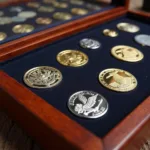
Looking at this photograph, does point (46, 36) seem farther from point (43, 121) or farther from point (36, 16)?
point (43, 121)

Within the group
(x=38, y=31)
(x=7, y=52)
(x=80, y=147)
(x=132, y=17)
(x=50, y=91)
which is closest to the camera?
(x=80, y=147)

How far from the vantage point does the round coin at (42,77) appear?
0.63 metres

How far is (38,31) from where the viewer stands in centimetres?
87

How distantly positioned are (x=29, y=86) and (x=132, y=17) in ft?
2.40

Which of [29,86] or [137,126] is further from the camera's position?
[29,86]

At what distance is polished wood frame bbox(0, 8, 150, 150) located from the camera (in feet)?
1.45

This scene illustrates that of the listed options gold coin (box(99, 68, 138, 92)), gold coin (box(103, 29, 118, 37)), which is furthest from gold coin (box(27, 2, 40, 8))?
gold coin (box(99, 68, 138, 92))

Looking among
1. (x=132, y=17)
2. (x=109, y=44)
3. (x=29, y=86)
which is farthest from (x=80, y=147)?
(x=132, y=17)

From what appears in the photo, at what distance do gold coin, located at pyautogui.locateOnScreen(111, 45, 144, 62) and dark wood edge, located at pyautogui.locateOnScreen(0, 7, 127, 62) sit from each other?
19 centimetres

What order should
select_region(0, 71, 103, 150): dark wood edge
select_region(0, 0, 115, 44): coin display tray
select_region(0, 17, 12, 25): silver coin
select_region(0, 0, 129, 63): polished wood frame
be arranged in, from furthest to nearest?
select_region(0, 17, 12, 25): silver coin < select_region(0, 0, 115, 44): coin display tray < select_region(0, 0, 129, 63): polished wood frame < select_region(0, 71, 103, 150): dark wood edge

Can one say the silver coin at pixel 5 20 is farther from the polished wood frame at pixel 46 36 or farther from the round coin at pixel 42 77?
the round coin at pixel 42 77

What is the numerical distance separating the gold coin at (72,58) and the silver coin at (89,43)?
0.05m

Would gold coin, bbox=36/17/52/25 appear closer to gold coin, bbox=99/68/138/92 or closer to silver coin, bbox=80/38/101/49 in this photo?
silver coin, bbox=80/38/101/49

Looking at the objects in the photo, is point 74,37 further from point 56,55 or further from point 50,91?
point 50,91
